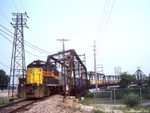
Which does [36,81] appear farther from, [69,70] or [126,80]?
[126,80]

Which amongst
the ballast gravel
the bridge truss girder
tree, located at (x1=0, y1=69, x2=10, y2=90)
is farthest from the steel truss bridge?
tree, located at (x1=0, y1=69, x2=10, y2=90)

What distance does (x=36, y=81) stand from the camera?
17047 mm

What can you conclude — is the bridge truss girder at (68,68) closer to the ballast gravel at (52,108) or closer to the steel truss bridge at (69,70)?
the steel truss bridge at (69,70)

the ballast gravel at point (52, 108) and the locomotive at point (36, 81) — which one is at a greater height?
the locomotive at point (36, 81)

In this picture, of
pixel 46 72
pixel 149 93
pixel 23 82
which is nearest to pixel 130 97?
pixel 149 93

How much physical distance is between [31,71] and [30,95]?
8.98ft

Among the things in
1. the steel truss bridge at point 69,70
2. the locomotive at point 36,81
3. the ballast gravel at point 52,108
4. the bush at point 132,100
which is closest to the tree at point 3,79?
the steel truss bridge at point 69,70

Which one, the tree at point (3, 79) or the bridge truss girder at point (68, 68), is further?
the tree at point (3, 79)

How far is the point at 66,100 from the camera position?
1541cm

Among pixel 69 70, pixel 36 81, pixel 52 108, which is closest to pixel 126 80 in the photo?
pixel 69 70

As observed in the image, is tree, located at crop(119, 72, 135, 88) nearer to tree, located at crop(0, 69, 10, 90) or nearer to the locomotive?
the locomotive

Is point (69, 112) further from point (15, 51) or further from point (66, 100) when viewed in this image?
point (15, 51)

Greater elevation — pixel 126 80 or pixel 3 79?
pixel 3 79

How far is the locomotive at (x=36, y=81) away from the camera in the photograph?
15.8 m
